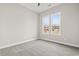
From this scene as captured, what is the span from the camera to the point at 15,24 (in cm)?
397

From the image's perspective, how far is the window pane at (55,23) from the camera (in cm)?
462

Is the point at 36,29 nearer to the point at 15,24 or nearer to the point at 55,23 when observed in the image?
the point at 55,23

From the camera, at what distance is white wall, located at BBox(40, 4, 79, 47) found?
3.60 m

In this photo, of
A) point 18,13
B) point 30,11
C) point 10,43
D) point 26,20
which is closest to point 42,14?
point 30,11

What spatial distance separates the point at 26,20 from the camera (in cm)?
468

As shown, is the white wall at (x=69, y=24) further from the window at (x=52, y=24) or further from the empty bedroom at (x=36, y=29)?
the window at (x=52, y=24)

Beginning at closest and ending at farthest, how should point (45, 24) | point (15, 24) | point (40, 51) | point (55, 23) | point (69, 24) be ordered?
point (40, 51) → point (69, 24) → point (15, 24) → point (55, 23) → point (45, 24)

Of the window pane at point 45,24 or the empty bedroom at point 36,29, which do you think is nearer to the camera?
the empty bedroom at point 36,29

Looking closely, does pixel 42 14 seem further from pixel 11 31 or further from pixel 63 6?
pixel 11 31

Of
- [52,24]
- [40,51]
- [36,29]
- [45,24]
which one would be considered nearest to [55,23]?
[52,24]

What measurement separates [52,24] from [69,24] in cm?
139

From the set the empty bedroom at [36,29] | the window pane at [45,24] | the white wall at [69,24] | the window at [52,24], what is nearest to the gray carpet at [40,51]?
the empty bedroom at [36,29]

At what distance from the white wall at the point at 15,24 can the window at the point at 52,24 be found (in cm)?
104

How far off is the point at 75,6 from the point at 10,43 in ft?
13.3
